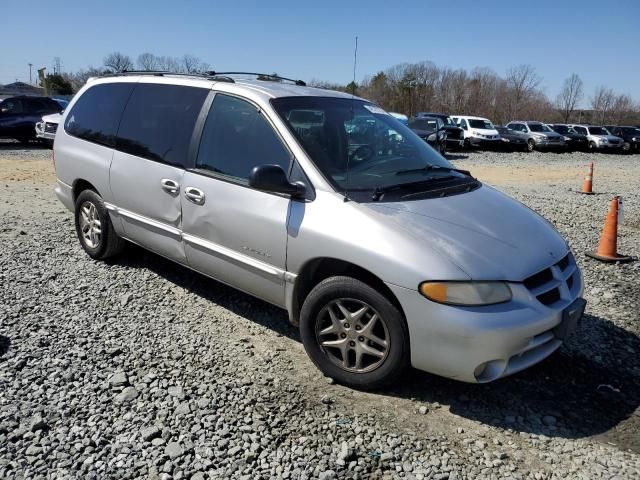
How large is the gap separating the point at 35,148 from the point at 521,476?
20.0m

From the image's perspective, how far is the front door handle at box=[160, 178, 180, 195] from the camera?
416 cm

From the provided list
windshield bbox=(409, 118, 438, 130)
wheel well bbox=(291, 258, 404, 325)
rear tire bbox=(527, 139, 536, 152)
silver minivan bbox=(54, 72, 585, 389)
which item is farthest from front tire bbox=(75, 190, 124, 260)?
rear tire bbox=(527, 139, 536, 152)

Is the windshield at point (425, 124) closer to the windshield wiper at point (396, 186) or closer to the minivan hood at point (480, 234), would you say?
the windshield wiper at point (396, 186)

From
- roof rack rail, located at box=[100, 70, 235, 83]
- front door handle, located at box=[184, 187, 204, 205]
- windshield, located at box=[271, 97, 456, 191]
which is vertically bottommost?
front door handle, located at box=[184, 187, 204, 205]

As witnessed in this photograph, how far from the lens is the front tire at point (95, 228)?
518 centimetres

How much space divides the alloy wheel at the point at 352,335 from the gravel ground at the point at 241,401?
216mm

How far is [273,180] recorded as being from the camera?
3359mm

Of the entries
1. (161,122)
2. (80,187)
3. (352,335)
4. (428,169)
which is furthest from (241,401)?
(80,187)

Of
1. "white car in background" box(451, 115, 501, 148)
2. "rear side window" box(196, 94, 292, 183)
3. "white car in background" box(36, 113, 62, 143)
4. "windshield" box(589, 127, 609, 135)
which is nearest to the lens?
"rear side window" box(196, 94, 292, 183)

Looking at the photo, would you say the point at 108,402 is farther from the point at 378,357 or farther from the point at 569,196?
the point at 569,196

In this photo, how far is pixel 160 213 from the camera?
172 inches

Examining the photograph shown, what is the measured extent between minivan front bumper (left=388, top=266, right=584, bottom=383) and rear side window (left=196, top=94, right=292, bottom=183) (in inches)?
54.5

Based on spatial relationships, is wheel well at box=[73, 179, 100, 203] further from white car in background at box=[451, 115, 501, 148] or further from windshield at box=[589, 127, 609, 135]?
windshield at box=[589, 127, 609, 135]

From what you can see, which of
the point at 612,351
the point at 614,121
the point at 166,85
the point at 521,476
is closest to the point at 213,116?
the point at 166,85
